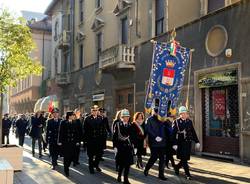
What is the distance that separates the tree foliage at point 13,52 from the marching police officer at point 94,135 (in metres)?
3.91

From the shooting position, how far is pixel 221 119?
49.0 feet

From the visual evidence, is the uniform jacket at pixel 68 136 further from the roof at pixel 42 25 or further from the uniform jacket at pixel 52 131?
the roof at pixel 42 25

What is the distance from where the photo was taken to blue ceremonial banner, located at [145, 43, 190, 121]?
44.1 ft

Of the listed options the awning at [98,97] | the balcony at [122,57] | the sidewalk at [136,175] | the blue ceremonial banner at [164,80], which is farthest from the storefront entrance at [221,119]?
the awning at [98,97]

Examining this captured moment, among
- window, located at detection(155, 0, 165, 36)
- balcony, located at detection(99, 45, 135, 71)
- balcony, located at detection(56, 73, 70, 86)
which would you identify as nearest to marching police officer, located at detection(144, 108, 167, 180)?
window, located at detection(155, 0, 165, 36)

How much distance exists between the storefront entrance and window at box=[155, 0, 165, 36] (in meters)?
4.83

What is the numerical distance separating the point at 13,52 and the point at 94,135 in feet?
15.3

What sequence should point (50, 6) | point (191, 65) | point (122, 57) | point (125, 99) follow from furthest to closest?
point (50, 6)
point (125, 99)
point (122, 57)
point (191, 65)

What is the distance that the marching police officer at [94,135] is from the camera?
463 inches

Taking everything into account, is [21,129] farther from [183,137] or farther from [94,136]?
[183,137]

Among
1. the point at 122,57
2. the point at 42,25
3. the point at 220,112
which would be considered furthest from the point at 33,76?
the point at 220,112

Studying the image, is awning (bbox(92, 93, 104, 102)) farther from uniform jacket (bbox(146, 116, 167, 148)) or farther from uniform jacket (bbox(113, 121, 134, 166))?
uniform jacket (bbox(113, 121, 134, 166))

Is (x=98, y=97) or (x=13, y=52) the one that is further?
(x=98, y=97)

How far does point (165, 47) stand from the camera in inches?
537
